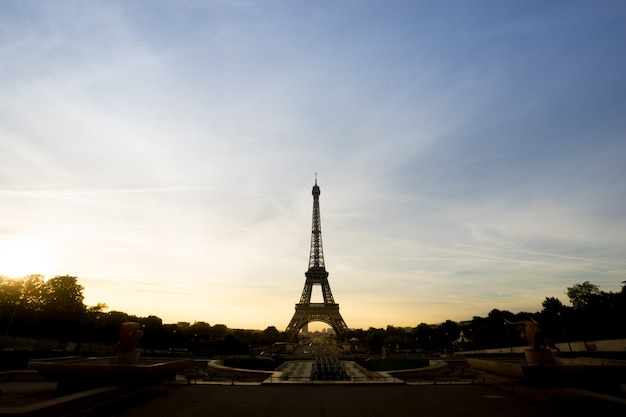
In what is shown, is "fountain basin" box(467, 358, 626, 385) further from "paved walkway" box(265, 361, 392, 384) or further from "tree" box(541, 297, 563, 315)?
"tree" box(541, 297, 563, 315)

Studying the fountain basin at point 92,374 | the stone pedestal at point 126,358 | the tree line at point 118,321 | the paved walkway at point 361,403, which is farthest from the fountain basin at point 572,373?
the tree line at point 118,321

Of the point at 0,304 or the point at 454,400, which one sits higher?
the point at 0,304

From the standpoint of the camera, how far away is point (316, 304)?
95625mm

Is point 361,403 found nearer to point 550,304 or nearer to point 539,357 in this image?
point 539,357

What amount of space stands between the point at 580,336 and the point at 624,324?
6881mm

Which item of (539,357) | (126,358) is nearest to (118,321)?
(126,358)

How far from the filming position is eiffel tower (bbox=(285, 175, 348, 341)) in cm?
9169

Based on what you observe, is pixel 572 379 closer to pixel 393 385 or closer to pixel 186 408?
pixel 393 385

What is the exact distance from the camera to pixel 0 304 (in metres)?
59.8

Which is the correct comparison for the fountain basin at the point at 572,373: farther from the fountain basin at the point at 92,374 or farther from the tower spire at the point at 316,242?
the tower spire at the point at 316,242

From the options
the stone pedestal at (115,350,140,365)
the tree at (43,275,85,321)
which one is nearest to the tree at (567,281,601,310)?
the stone pedestal at (115,350,140,365)

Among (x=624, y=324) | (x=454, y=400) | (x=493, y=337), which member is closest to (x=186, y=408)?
(x=454, y=400)

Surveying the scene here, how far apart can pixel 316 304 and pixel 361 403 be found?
82.0 meters

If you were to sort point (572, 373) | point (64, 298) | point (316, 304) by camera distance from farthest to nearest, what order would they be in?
1. point (316, 304)
2. point (64, 298)
3. point (572, 373)
